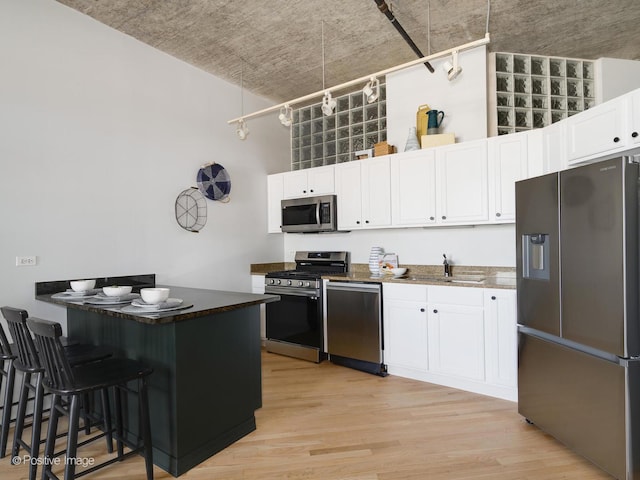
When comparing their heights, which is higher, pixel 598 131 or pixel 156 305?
pixel 598 131

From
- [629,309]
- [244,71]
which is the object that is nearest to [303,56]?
[244,71]

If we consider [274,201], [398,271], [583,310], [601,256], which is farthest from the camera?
[274,201]

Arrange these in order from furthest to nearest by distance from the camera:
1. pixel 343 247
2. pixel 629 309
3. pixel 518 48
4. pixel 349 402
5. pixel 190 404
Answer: pixel 343 247, pixel 518 48, pixel 349 402, pixel 190 404, pixel 629 309

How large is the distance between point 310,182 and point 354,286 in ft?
4.66

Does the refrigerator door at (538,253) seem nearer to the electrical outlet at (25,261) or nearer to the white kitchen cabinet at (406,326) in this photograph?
the white kitchen cabinet at (406,326)

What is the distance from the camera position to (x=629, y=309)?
1775mm

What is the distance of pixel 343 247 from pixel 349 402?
1.96 metres

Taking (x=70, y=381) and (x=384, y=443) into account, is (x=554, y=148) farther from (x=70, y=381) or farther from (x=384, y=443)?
(x=70, y=381)

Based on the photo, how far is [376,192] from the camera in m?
3.78

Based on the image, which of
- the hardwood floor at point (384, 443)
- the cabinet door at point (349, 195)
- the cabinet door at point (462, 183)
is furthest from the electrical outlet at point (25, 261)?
the cabinet door at point (462, 183)

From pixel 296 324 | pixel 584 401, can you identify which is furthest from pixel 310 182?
pixel 584 401

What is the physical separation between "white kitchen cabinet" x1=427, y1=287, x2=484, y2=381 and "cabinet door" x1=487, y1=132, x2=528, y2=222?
711 mm

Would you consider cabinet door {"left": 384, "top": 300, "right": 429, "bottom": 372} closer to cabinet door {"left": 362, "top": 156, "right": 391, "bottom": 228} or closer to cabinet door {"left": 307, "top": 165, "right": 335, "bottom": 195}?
cabinet door {"left": 362, "top": 156, "right": 391, "bottom": 228}

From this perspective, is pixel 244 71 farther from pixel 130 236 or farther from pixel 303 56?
pixel 130 236
